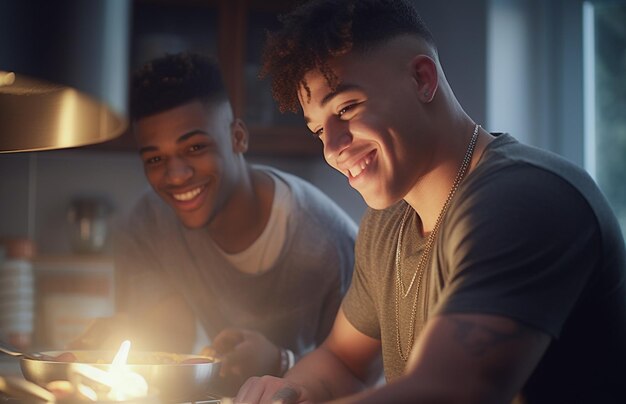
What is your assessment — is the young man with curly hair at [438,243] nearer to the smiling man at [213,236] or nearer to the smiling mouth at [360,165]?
the smiling mouth at [360,165]

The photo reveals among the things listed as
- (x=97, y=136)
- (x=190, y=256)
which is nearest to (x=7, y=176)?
(x=190, y=256)

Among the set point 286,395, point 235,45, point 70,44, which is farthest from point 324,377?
point 235,45

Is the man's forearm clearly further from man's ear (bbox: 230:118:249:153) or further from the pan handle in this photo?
man's ear (bbox: 230:118:249:153)

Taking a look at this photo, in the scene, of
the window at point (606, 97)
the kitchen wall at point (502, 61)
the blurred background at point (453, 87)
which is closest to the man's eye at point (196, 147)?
the blurred background at point (453, 87)

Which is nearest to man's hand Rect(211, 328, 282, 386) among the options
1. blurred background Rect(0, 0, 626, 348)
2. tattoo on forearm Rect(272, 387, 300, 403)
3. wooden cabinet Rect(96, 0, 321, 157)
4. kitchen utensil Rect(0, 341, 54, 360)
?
tattoo on forearm Rect(272, 387, 300, 403)

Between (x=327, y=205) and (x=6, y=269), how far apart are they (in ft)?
5.57

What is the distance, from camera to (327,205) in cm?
194

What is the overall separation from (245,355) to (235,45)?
1839 mm

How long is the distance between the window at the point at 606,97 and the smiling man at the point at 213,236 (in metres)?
0.96

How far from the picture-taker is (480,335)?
873mm

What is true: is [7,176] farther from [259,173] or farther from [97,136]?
[97,136]

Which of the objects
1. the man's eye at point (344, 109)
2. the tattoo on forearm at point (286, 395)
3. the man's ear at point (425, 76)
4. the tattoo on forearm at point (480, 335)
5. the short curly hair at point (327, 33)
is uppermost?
the short curly hair at point (327, 33)

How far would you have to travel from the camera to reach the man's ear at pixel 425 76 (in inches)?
46.2

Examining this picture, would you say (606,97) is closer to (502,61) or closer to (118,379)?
(502,61)
